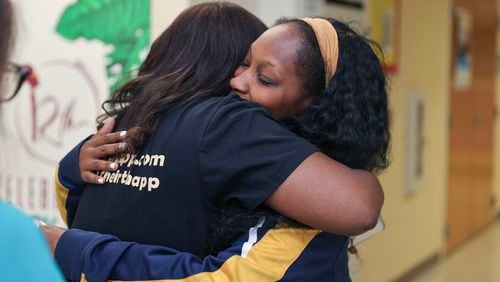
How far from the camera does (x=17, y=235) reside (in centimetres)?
64

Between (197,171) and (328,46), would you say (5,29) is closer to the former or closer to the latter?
(197,171)

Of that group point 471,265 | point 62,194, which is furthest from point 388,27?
point 62,194

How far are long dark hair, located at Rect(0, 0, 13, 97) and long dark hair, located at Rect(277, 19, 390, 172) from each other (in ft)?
1.81

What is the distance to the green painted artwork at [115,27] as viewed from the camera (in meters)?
2.21

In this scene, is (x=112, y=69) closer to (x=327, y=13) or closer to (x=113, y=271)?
(x=327, y=13)

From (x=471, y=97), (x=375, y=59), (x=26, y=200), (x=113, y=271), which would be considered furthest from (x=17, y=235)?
(x=471, y=97)

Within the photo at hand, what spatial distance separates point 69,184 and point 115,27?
1.13 meters

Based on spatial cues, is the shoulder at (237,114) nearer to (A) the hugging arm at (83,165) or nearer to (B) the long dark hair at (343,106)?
(B) the long dark hair at (343,106)

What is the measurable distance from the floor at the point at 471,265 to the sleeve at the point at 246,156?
338 centimetres

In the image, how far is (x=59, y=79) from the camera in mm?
2393

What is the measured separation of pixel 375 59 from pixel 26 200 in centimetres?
177

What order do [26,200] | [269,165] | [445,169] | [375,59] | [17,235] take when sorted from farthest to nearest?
[445,169]
[26,200]
[375,59]
[269,165]
[17,235]

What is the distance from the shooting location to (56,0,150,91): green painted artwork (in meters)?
2.21

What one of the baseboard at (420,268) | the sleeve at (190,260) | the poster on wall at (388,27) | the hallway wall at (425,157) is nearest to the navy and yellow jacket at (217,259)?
the sleeve at (190,260)
